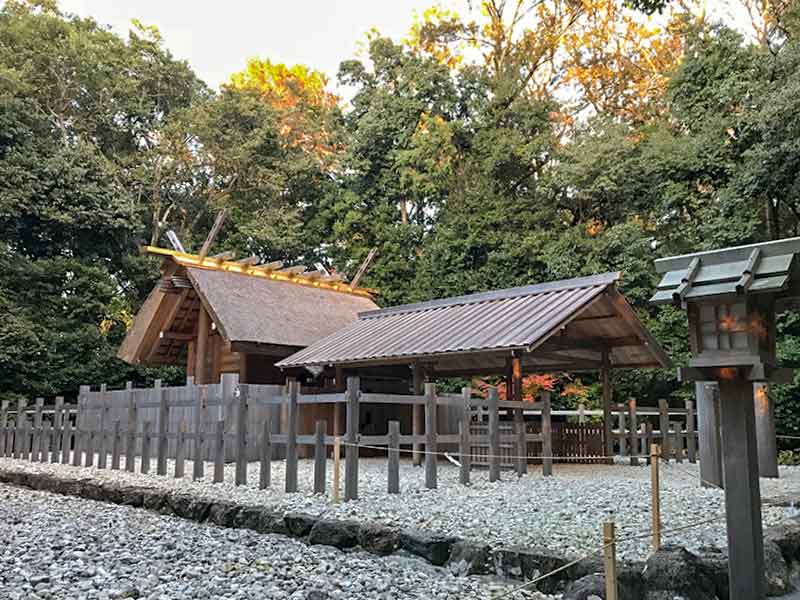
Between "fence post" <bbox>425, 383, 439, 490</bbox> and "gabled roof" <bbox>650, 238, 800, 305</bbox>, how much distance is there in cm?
508

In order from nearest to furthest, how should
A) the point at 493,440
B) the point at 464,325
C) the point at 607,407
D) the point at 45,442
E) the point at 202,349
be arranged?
the point at 493,440
the point at 464,325
the point at 607,407
the point at 45,442
the point at 202,349

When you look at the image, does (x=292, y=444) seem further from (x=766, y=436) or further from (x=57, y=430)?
(x=766, y=436)

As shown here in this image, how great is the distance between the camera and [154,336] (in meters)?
18.3

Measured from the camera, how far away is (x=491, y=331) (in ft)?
38.5

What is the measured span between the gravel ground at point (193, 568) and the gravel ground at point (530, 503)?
2.22 feet

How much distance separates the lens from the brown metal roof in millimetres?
11211

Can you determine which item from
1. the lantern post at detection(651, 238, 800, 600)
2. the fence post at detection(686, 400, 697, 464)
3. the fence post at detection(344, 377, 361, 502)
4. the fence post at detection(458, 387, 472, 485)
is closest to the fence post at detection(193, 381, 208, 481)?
the fence post at detection(344, 377, 361, 502)

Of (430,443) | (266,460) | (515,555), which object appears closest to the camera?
(515,555)

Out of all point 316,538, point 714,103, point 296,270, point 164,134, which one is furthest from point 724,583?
point 164,134

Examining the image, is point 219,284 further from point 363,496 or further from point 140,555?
point 140,555

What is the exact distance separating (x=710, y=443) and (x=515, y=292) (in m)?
5.14

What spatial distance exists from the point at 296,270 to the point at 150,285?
9.41 meters

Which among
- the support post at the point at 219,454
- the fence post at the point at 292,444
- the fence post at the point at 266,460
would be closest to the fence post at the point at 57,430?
the support post at the point at 219,454

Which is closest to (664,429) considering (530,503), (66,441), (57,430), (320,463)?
(530,503)
